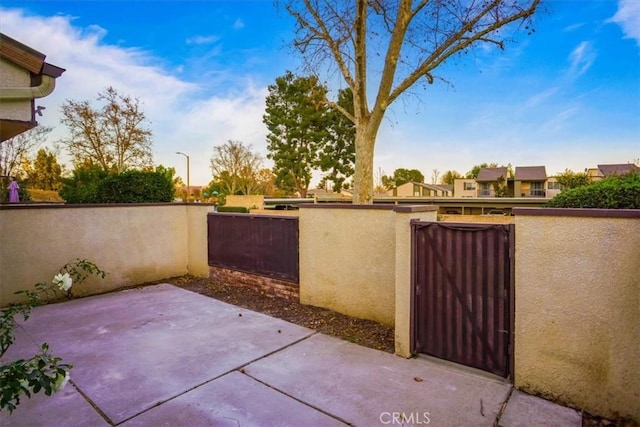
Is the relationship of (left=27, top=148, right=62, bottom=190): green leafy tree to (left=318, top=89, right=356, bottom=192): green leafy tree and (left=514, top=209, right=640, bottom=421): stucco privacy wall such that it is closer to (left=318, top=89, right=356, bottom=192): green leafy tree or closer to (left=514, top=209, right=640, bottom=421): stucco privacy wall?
(left=318, top=89, right=356, bottom=192): green leafy tree

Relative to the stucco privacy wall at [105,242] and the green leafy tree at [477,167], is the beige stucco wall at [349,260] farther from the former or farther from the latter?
the green leafy tree at [477,167]

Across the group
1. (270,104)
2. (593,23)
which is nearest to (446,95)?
(593,23)

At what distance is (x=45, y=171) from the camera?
27.4 metres

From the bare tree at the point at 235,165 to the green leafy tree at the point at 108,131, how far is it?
19610 mm

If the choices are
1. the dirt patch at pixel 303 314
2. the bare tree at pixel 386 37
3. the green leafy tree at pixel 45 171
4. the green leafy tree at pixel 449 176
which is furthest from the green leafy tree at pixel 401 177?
the dirt patch at pixel 303 314

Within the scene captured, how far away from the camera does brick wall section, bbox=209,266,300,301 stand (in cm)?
549

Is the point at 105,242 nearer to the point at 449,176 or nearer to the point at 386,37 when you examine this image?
the point at 386,37

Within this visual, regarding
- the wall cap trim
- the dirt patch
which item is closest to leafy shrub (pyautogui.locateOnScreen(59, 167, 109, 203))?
the dirt patch

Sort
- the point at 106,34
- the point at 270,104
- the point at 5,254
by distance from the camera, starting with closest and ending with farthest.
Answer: the point at 5,254
the point at 106,34
the point at 270,104

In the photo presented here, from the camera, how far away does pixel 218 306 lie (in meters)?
5.22

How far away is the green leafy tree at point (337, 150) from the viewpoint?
33.1 metres

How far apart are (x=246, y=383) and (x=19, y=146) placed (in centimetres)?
2763

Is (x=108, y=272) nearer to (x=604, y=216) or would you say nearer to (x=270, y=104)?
(x=604, y=216)

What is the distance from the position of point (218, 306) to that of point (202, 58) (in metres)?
8.70
